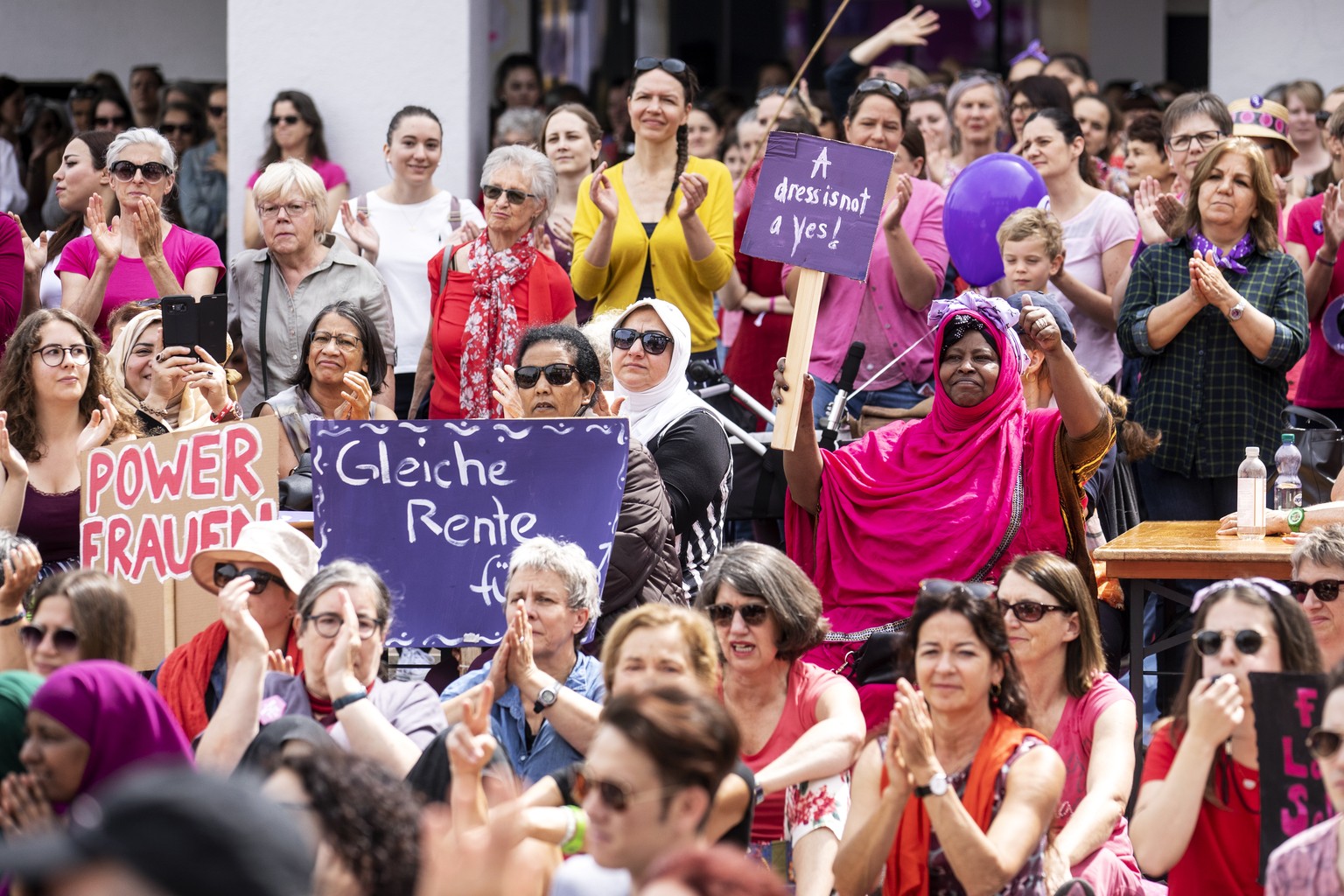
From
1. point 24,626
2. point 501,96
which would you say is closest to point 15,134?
point 501,96

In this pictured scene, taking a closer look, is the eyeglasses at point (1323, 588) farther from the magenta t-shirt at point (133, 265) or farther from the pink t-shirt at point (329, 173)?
the pink t-shirt at point (329, 173)

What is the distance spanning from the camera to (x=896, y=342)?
7.78 m

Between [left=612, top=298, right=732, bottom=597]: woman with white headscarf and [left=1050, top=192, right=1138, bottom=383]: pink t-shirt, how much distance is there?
202 centimetres

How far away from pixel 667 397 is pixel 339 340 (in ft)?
3.91

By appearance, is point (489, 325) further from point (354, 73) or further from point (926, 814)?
point (926, 814)

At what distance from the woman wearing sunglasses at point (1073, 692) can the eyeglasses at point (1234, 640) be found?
0.48m

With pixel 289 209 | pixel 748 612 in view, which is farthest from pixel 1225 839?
pixel 289 209

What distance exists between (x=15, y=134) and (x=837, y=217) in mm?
7448

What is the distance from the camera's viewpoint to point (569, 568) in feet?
17.1

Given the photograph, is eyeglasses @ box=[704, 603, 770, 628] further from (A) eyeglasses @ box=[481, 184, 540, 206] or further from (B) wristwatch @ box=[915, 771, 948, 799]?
(A) eyeglasses @ box=[481, 184, 540, 206]

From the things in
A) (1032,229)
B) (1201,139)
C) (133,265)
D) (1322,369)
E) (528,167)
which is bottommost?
(1322,369)

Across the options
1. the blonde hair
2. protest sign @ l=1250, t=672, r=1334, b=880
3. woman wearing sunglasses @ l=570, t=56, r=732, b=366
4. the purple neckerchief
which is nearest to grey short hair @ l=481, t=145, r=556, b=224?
woman wearing sunglasses @ l=570, t=56, r=732, b=366

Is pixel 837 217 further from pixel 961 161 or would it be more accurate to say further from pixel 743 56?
pixel 743 56

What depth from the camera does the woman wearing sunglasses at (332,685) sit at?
15.0 ft
